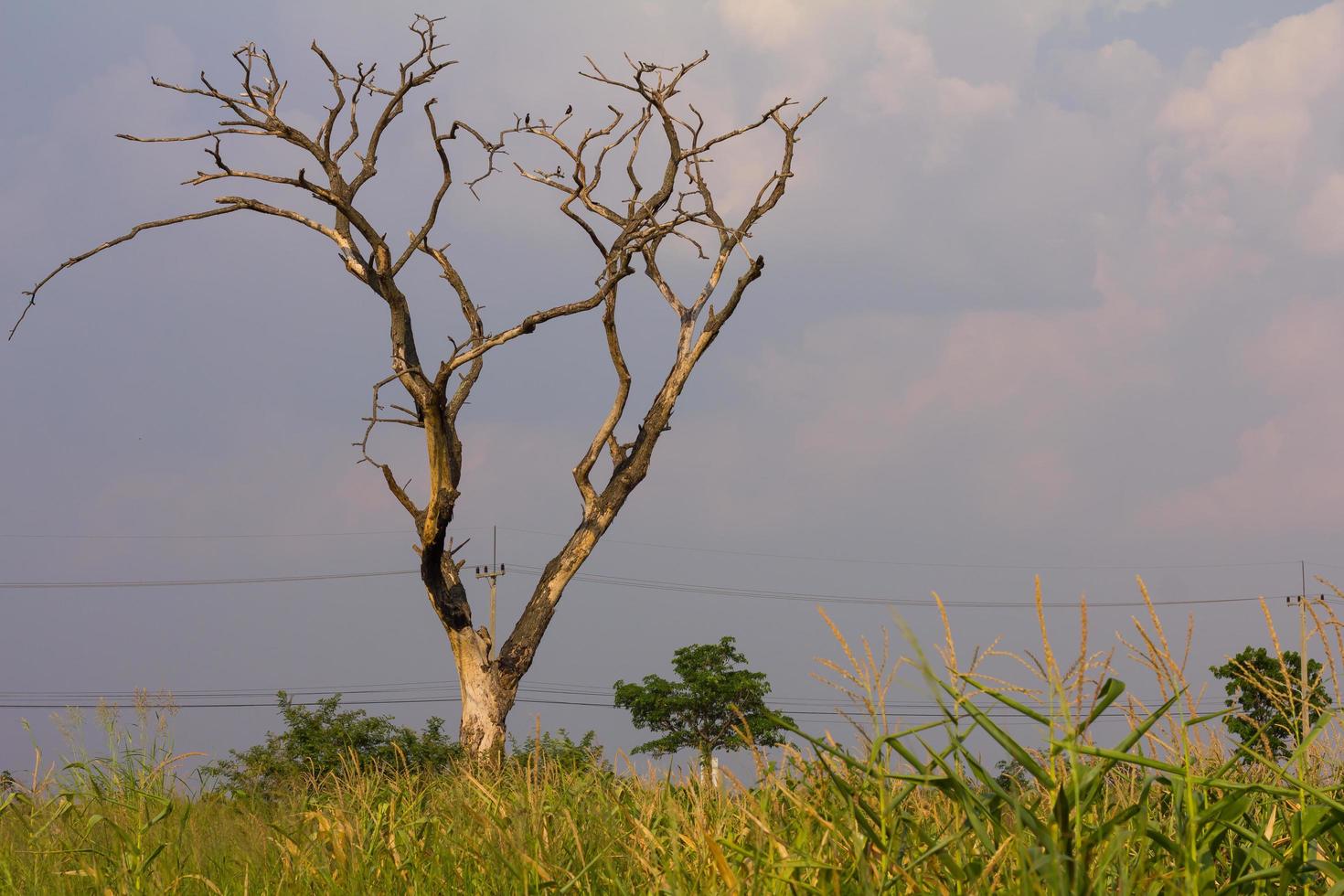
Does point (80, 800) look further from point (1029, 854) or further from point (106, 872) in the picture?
point (1029, 854)

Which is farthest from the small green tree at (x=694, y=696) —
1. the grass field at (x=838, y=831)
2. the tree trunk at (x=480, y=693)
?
the grass field at (x=838, y=831)

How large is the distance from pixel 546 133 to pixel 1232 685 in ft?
63.7

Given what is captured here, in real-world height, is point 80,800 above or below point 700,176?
below

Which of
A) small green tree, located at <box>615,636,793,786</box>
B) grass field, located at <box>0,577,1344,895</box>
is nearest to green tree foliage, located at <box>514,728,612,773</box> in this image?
grass field, located at <box>0,577,1344,895</box>

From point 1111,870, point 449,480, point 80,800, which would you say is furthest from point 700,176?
point 1111,870

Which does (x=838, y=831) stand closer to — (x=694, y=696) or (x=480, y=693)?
(x=480, y=693)

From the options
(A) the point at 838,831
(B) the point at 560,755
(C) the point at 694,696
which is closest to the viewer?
(A) the point at 838,831

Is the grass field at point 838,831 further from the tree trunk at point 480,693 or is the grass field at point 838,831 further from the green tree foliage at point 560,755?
the tree trunk at point 480,693

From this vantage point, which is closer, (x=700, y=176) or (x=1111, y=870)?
(x=1111, y=870)

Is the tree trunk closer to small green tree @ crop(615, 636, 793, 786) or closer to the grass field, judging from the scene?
the grass field

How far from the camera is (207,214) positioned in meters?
14.3

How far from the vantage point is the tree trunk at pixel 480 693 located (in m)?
14.8

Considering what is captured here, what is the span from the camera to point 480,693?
14.9 m

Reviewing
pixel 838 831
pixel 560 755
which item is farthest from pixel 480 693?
pixel 838 831
